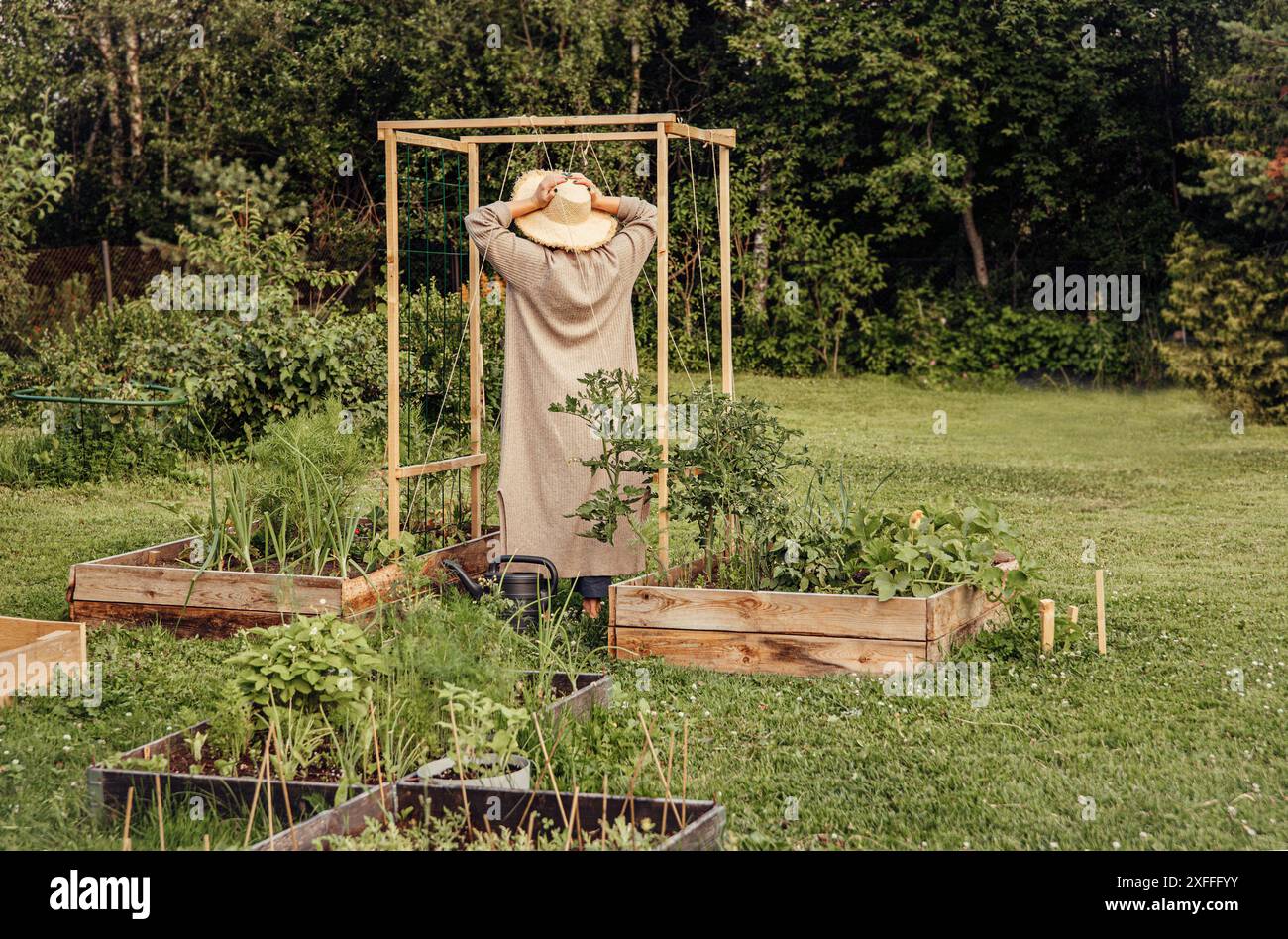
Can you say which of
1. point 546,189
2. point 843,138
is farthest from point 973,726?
point 843,138

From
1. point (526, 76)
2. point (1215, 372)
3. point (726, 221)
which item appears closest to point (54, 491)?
point (726, 221)

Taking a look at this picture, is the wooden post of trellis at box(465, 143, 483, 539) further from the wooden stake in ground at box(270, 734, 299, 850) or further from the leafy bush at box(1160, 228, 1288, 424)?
the leafy bush at box(1160, 228, 1288, 424)

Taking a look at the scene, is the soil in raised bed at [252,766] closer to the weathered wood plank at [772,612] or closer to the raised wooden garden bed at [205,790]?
the raised wooden garden bed at [205,790]

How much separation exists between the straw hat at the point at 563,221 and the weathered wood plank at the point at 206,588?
1.68 meters

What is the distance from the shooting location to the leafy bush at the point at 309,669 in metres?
3.75

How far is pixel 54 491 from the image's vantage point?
9.18 m

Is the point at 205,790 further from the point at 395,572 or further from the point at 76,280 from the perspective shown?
the point at 76,280

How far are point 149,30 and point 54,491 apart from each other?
43.7 ft

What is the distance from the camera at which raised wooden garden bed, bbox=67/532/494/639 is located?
5434 mm

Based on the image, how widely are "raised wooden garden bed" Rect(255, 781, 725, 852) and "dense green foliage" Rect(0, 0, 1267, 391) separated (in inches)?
485

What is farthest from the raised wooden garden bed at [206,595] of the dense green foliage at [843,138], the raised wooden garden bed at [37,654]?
the dense green foliage at [843,138]

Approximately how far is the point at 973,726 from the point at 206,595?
3.11 metres

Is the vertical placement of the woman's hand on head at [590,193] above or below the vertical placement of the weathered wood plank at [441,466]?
above
